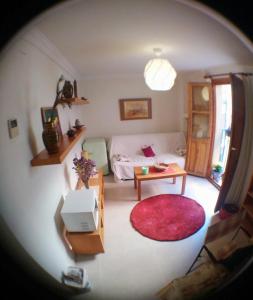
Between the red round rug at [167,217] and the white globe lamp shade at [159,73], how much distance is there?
47.1 inches

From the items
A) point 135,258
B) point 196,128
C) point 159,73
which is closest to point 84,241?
point 135,258

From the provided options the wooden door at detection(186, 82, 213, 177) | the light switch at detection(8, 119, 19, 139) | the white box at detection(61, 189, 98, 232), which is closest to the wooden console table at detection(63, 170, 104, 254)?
the white box at detection(61, 189, 98, 232)

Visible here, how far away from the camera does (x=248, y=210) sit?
51 cm

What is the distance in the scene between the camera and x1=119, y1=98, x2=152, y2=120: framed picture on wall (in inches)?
101

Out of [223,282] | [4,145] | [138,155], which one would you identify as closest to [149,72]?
[4,145]

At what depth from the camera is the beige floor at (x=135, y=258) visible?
3.13 feet

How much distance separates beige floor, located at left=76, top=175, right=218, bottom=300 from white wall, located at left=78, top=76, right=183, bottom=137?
116 cm

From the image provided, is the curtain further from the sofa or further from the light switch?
the sofa

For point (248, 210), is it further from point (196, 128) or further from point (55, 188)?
point (196, 128)

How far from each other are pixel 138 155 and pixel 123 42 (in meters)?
1.88

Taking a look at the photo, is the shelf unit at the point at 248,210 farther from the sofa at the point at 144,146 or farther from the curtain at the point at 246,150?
the sofa at the point at 144,146

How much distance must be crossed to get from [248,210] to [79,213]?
0.90 m

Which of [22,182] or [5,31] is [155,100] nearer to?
[22,182]

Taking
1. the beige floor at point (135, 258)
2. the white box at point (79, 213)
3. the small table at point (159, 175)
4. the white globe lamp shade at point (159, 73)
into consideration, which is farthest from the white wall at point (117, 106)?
the white box at point (79, 213)
